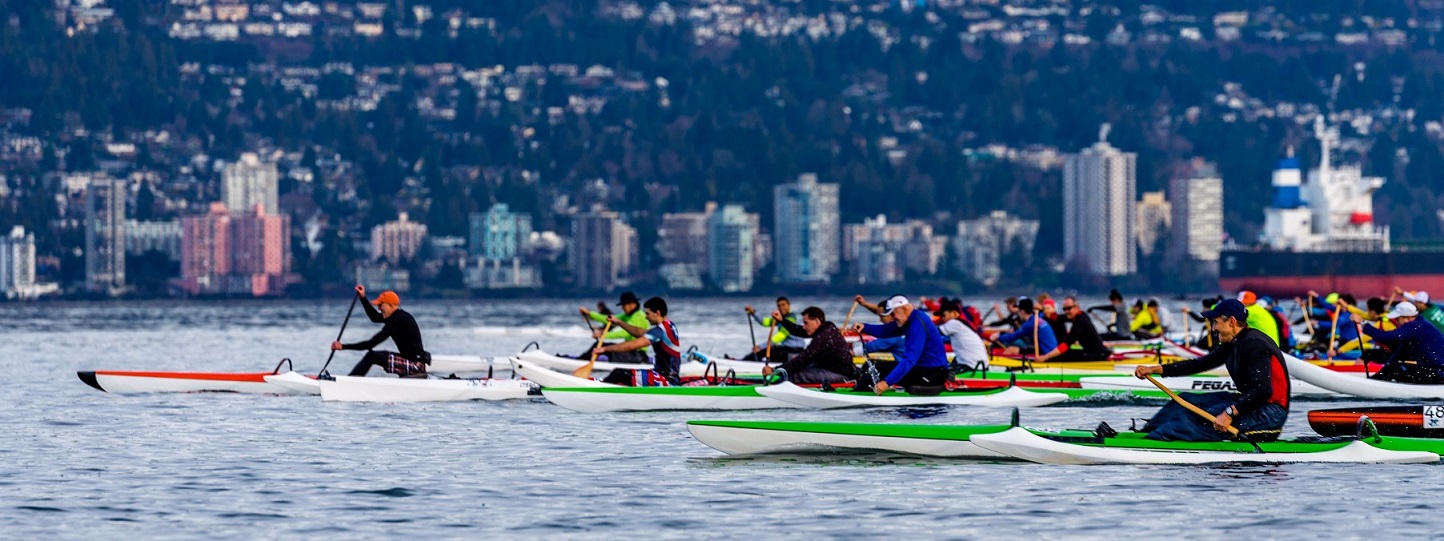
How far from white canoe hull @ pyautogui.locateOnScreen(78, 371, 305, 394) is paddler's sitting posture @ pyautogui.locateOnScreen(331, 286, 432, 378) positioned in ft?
14.0

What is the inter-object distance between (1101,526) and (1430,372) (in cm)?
1232

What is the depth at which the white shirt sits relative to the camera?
3538cm

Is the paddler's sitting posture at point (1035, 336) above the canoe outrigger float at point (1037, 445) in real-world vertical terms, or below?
above

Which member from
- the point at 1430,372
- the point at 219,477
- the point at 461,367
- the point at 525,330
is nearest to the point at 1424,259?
the point at 525,330

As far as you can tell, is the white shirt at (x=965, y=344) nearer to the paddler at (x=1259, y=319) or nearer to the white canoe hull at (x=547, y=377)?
the paddler at (x=1259, y=319)

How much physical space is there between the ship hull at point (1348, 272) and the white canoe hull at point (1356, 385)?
13593 cm

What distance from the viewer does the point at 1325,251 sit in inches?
6767

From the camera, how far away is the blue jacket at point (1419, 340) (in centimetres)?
3206

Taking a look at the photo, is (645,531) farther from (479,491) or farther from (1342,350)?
(1342,350)

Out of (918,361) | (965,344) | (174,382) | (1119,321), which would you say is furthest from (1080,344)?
(174,382)

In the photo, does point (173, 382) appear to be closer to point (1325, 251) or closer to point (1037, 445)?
point (1037, 445)

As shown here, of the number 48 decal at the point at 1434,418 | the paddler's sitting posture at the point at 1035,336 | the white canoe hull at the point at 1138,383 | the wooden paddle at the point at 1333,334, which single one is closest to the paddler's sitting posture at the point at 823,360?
the white canoe hull at the point at 1138,383

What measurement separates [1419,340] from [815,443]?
10.4m

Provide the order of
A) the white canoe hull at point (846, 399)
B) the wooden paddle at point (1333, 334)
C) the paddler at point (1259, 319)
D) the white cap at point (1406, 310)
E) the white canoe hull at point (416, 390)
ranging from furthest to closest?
1. the wooden paddle at point (1333, 334)
2. the white canoe hull at point (416, 390)
3. the paddler at point (1259, 319)
4. the white canoe hull at point (846, 399)
5. the white cap at point (1406, 310)
